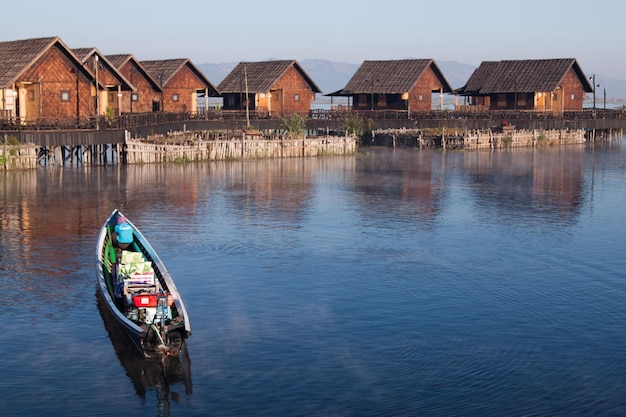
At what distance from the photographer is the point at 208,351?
20219mm

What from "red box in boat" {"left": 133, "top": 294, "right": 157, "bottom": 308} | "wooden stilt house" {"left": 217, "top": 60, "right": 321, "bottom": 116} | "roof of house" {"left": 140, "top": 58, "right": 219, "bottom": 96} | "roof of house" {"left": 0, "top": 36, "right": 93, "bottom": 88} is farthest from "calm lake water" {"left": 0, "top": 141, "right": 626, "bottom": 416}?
"wooden stilt house" {"left": 217, "top": 60, "right": 321, "bottom": 116}

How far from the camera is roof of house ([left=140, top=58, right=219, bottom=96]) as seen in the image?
76.3 m

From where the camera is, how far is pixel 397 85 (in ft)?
272

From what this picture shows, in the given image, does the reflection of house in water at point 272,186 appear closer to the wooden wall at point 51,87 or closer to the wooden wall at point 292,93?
the wooden wall at point 51,87

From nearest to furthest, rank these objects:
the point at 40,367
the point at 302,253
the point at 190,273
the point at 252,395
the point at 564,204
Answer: the point at 252,395, the point at 40,367, the point at 190,273, the point at 302,253, the point at 564,204

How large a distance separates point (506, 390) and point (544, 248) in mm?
14457

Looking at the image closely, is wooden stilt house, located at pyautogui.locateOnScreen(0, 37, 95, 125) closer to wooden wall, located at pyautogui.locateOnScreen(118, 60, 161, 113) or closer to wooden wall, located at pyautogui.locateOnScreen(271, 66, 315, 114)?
wooden wall, located at pyautogui.locateOnScreen(118, 60, 161, 113)

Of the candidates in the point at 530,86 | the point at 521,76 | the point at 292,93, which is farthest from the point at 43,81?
the point at 521,76

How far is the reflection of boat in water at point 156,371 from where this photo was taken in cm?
1812

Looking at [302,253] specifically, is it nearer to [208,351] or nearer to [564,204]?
[208,351]

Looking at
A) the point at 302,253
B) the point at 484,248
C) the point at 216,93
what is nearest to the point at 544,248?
the point at 484,248

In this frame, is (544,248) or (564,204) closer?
(544,248)

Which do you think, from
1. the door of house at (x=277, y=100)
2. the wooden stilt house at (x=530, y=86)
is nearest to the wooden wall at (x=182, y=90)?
the door of house at (x=277, y=100)

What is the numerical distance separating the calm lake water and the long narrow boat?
0.76 metres
